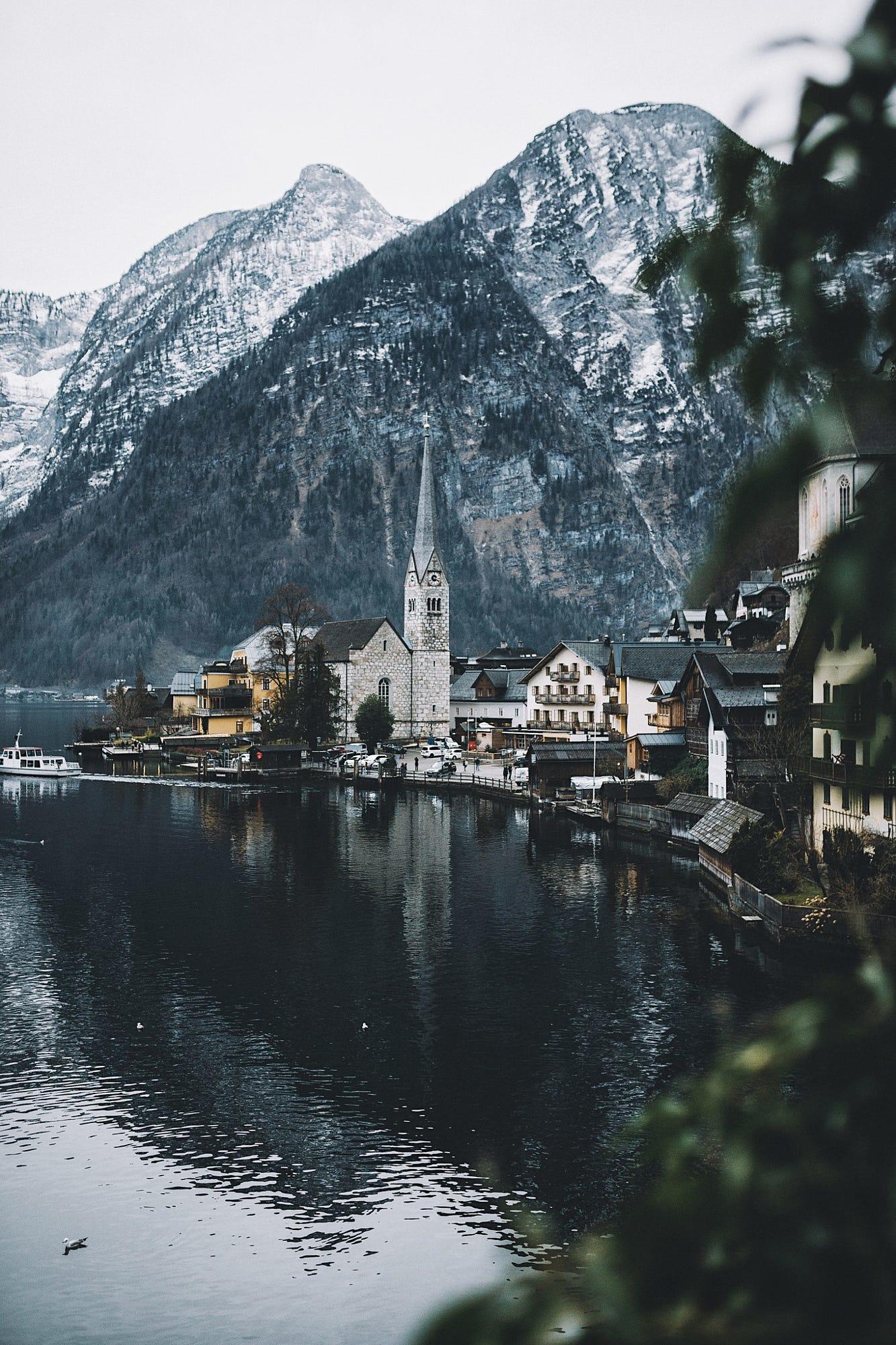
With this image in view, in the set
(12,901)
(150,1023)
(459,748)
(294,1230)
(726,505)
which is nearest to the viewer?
(726,505)

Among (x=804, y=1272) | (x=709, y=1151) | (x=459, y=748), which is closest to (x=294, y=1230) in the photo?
(x=709, y=1151)

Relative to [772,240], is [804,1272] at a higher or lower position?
lower

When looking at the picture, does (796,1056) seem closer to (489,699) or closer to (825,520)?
(825,520)

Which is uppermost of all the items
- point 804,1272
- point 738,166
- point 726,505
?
point 738,166

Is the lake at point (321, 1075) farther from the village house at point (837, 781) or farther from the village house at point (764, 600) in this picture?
the village house at point (764, 600)

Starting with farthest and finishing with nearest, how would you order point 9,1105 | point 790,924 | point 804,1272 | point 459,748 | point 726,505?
1. point 459,748
2. point 790,924
3. point 9,1105
4. point 726,505
5. point 804,1272

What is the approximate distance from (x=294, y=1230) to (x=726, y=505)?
19.4m

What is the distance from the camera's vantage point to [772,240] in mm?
2617

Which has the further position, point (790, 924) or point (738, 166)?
point (790, 924)

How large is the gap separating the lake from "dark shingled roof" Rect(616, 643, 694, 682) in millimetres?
28680

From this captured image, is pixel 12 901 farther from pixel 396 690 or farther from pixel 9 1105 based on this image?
pixel 396 690

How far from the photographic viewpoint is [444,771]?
91.1 m

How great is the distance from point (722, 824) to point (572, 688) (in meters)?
54.6

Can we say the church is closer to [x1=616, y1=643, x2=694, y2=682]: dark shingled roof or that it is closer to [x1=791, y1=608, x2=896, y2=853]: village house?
[x1=616, y1=643, x2=694, y2=682]: dark shingled roof
